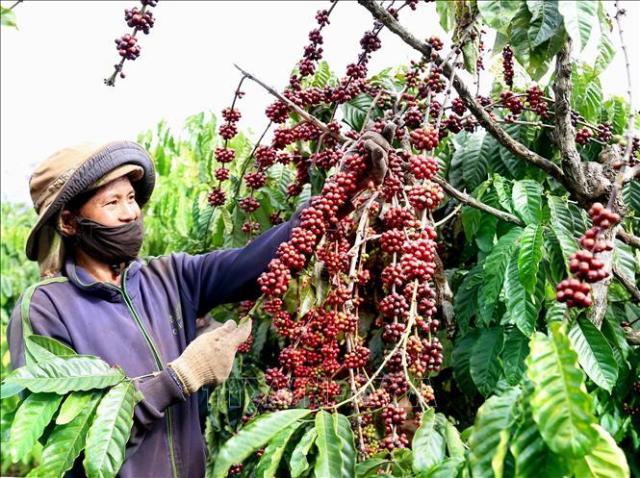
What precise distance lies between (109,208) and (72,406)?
0.88 m

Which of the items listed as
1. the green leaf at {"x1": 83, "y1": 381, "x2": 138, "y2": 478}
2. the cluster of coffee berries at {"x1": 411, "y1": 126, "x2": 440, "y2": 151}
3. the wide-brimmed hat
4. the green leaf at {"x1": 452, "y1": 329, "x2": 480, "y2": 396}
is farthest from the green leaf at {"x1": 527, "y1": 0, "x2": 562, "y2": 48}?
the wide-brimmed hat

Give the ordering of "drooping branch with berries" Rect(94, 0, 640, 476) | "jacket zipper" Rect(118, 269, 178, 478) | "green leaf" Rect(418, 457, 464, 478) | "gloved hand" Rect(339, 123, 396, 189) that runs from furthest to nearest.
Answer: "jacket zipper" Rect(118, 269, 178, 478) → "gloved hand" Rect(339, 123, 396, 189) → "drooping branch with berries" Rect(94, 0, 640, 476) → "green leaf" Rect(418, 457, 464, 478)

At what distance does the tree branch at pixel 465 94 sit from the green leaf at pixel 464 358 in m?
0.53

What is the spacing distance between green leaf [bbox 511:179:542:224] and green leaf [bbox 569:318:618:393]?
368mm

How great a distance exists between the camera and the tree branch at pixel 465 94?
1.80 m

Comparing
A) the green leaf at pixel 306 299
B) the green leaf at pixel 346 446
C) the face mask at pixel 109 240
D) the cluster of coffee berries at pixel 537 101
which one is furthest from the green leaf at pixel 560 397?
the face mask at pixel 109 240

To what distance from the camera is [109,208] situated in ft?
7.27

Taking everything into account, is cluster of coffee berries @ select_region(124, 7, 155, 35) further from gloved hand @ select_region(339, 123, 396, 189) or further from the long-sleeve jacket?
the long-sleeve jacket

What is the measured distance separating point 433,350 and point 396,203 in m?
0.37

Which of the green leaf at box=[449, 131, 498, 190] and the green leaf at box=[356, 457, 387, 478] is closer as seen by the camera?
the green leaf at box=[356, 457, 387, 478]

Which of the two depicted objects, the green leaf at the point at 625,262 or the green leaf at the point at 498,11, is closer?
the green leaf at the point at 498,11

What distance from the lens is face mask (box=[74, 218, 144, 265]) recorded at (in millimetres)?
2174

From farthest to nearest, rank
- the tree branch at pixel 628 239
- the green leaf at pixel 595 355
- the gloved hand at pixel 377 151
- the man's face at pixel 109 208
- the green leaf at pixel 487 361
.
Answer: the man's face at pixel 109 208, the green leaf at pixel 487 361, the tree branch at pixel 628 239, the gloved hand at pixel 377 151, the green leaf at pixel 595 355

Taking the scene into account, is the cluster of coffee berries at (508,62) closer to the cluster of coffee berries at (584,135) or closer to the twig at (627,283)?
the cluster of coffee berries at (584,135)
